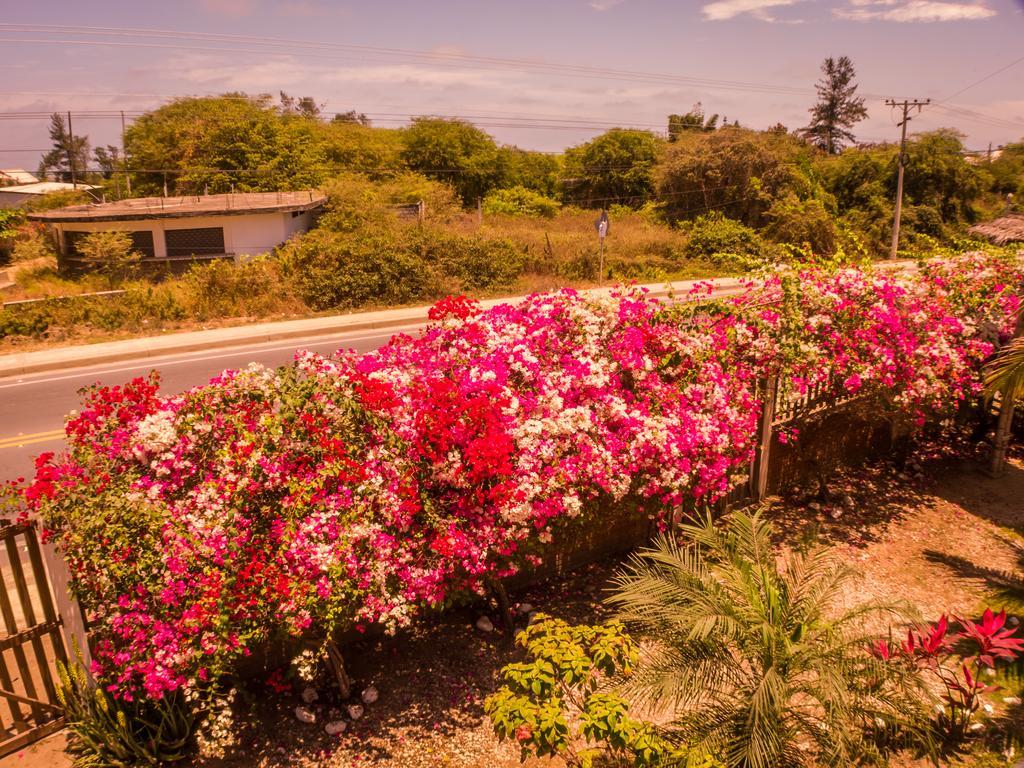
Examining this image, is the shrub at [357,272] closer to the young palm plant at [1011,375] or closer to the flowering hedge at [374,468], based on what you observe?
the flowering hedge at [374,468]

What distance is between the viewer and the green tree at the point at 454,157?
141 feet

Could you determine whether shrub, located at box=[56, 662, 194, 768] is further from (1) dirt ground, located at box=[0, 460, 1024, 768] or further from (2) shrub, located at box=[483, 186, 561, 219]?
(2) shrub, located at box=[483, 186, 561, 219]

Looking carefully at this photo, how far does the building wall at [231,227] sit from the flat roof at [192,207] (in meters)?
0.34

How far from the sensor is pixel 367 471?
4.75 meters

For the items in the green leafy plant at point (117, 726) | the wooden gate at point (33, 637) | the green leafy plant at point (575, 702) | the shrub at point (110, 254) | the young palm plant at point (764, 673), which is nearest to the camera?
the green leafy plant at point (575, 702)

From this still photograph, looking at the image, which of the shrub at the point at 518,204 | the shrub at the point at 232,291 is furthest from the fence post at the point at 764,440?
the shrub at the point at 518,204

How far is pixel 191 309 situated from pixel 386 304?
5470 mm

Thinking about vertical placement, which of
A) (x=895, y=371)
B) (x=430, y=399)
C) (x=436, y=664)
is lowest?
(x=436, y=664)

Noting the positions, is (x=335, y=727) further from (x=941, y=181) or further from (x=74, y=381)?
(x=941, y=181)

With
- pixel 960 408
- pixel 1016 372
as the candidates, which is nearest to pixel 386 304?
pixel 960 408

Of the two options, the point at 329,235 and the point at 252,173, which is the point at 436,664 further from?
the point at 252,173

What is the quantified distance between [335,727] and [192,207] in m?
26.6

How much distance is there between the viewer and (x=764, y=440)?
7801mm

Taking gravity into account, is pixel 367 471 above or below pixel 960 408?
above
